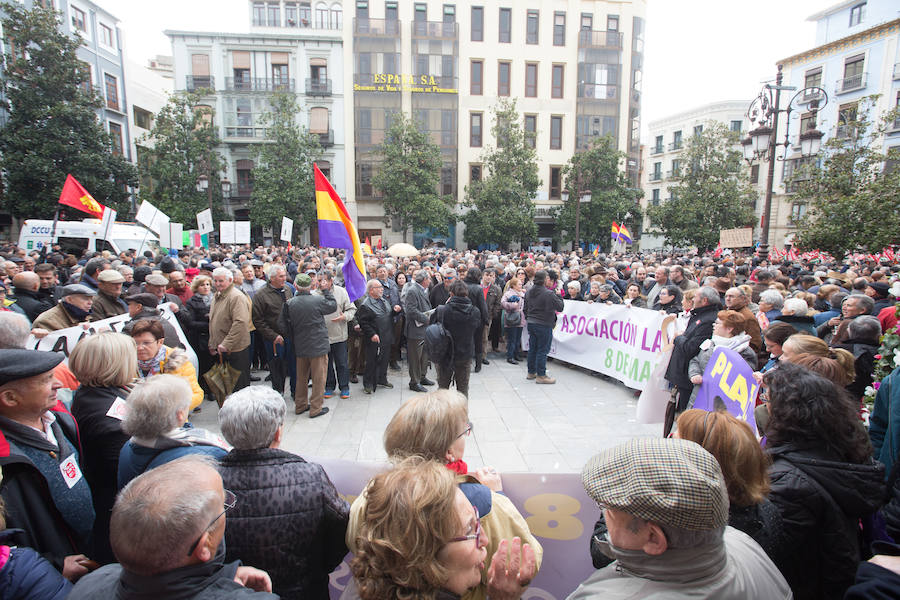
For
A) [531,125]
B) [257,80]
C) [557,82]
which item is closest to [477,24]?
[557,82]

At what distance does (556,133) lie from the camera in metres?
34.3

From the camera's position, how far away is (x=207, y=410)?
6.38 m

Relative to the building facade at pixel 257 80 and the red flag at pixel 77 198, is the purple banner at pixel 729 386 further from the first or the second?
the building facade at pixel 257 80

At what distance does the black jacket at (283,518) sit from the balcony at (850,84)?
130 ft

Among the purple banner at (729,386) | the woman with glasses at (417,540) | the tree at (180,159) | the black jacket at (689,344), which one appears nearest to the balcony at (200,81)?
the tree at (180,159)

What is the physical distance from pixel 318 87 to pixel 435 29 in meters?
9.21

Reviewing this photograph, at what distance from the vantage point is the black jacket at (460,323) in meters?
6.07

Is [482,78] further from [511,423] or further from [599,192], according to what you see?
[511,423]

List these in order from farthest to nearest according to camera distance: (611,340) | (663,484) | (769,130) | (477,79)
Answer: (477,79), (769,130), (611,340), (663,484)

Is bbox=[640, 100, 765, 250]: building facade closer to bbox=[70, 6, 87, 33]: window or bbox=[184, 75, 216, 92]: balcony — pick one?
bbox=[184, 75, 216, 92]: balcony

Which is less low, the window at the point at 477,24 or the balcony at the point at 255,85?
the window at the point at 477,24

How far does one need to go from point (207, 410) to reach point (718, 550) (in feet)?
21.6

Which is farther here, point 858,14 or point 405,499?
point 858,14

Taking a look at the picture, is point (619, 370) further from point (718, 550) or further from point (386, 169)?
point (386, 169)
